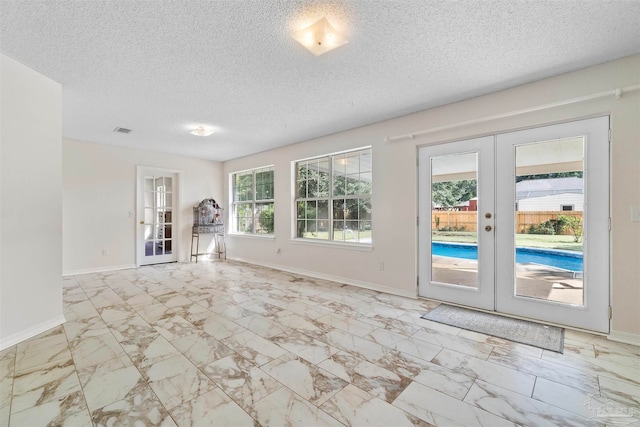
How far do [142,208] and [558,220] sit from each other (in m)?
6.82

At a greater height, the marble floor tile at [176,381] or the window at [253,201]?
the window at [253,201]

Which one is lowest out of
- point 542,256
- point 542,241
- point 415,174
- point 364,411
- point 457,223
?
point 364,411

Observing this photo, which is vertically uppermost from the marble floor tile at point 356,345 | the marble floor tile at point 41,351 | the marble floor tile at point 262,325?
the marble floor tile at point 41,351

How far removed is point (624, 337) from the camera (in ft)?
7.73

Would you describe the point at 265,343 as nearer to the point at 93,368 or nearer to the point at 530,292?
the point at 93,368

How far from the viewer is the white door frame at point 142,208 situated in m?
5.61

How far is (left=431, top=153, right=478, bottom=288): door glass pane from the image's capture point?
3.24m

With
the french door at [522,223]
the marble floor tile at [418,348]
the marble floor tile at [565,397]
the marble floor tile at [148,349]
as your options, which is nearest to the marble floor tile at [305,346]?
the marble floor tile at [418,348]

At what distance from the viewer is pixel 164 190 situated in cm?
613

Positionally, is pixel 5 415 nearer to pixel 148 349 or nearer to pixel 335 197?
pixel 148 349

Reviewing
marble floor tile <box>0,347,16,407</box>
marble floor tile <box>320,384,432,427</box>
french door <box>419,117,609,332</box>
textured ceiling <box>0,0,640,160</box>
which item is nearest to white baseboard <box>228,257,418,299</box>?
french door <box>419,117,609,332</box>

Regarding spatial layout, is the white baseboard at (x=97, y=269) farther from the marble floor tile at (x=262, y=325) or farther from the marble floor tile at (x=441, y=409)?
the marble floor tile at (x=441, y=409)

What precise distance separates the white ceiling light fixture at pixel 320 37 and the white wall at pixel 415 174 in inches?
75.2

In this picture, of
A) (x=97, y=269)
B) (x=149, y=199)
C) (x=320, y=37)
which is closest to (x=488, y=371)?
(x=320, y=37)
